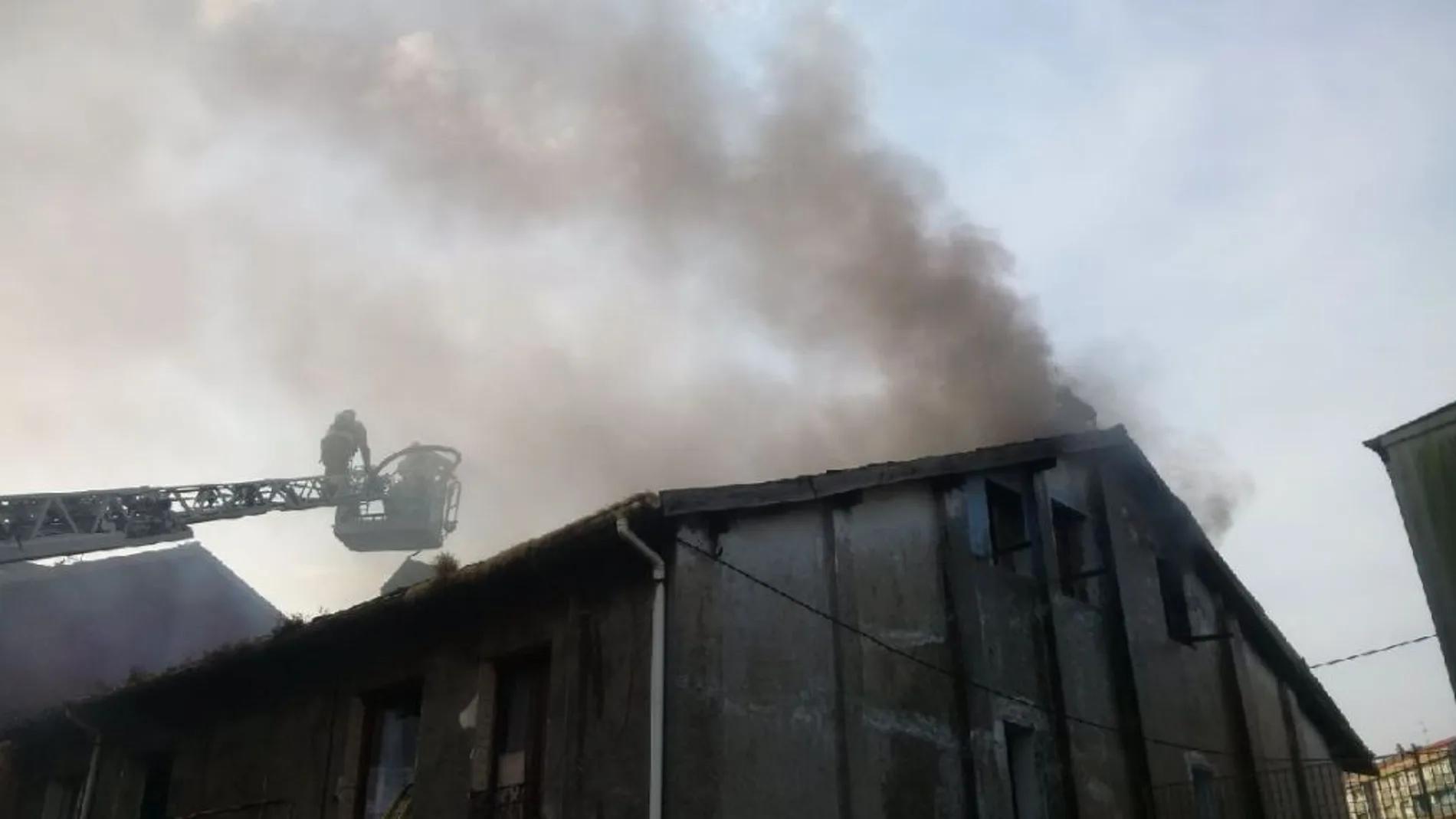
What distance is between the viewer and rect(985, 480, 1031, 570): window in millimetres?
13352

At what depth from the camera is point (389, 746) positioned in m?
12.6

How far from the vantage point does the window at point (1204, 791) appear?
14.4 metres

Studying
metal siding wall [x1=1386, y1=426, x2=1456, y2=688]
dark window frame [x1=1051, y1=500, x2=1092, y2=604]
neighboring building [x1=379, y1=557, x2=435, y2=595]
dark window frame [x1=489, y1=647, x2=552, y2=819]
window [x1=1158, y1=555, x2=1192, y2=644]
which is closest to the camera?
metal siding wall [x1=1386, y1=426, x2=1456, y2=688]

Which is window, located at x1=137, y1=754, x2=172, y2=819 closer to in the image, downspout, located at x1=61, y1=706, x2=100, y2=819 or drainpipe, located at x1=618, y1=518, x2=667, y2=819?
downspout, located at x1=61, y1=706, x2=100, y2=819

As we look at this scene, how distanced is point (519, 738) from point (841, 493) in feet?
12.5

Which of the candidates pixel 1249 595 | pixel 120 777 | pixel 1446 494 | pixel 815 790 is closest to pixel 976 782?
pixel 815 790

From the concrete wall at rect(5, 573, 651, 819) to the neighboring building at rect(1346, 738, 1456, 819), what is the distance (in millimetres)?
7163

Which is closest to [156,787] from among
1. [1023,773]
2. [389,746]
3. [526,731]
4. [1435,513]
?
[389,746]

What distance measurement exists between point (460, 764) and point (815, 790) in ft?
11.6

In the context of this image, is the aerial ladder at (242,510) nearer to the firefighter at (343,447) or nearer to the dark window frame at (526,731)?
the firefighter at (343,447)

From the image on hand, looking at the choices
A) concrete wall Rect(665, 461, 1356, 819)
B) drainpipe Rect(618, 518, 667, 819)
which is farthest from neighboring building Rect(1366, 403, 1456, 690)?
drainpipe Rect(618, 518, 667, 819)

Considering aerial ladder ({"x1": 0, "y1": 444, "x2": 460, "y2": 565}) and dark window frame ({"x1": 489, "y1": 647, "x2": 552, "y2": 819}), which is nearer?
dark window frame ({"x1": 489, "y1": 647, "x2": 552, "y2": 819})

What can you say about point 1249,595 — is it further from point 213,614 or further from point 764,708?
point 213,614

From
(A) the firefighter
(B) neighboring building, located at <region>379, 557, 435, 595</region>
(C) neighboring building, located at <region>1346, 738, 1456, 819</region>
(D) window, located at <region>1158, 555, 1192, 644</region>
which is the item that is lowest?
(C) neighboring building, located at <region>1346, 738, 1456, 819</region>
